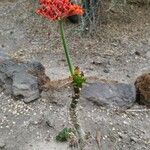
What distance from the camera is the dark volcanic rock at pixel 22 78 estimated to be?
13.3 feet

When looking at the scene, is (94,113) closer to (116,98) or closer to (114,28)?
(116,98)

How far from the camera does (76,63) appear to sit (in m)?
5.08

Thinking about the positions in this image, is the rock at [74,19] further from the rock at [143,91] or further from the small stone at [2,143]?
the small stone at [2,143]

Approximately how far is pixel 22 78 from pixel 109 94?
0.80m

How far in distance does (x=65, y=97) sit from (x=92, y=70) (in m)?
0.91

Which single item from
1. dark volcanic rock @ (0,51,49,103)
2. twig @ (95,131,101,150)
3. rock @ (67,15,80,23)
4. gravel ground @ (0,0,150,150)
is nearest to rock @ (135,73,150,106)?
gravel ground @ (0,0,150,150)

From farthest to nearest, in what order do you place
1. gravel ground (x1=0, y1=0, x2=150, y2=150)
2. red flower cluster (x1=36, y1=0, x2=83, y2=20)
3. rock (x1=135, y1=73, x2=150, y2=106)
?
1. rock (x1=135, y1=73, x2=150, y2=106)
2. gravel ground (x1=0, y1=0, x2=150, y2=150)
3. red flower cluster (x1=36, y1=0, x2=83, y2=20)

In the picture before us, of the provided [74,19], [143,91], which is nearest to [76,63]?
[74,19]

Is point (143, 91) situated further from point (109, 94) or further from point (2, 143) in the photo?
point (2, 143)

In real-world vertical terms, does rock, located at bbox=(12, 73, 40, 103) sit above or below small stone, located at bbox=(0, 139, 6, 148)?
above

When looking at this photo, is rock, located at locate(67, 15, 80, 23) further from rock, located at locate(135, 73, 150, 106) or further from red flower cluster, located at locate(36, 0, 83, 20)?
red flower cluster, located at locate(36, 0, 83, 20)

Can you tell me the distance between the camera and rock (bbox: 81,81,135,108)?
161 inches

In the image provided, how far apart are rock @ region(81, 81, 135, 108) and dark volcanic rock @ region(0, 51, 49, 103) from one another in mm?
428

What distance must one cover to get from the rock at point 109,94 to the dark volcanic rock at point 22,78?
428 millimetres
